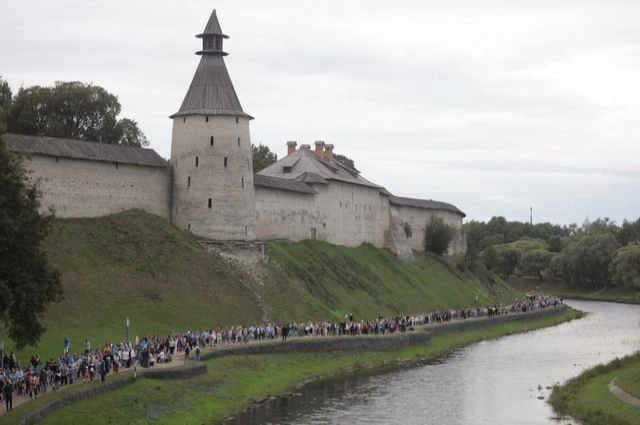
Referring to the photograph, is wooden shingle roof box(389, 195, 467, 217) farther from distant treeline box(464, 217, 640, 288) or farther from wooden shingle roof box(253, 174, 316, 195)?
wooden shingle roof box(253, 174, 316, 195)

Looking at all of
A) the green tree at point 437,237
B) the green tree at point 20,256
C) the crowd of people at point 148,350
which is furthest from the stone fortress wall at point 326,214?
the green tree at point 20,256

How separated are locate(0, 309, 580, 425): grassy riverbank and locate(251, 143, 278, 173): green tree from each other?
49094 millimetres

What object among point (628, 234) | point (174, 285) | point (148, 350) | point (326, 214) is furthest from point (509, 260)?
point (148, 350)

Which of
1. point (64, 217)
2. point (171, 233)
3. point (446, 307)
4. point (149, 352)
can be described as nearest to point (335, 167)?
point (446, 307)

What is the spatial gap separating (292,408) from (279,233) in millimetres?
33446

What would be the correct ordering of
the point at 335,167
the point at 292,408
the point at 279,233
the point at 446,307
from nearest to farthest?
the point at 292,408
the point at 279,233
the point at 446,307
the point at 335,167

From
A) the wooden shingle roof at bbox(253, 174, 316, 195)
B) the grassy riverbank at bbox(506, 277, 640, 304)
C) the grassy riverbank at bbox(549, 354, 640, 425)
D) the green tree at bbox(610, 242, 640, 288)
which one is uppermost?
the wooden shingle roof at bbox(253, 174, 316, 195)

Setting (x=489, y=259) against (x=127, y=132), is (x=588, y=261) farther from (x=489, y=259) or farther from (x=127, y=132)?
(x=127, y=132)

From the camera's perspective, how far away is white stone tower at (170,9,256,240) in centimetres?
6906

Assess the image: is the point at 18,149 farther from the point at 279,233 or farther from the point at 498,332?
the point at 498,332

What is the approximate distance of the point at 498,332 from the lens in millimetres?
81500

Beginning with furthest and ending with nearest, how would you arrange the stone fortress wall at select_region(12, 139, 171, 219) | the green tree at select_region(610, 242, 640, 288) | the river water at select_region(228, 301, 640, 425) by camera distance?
the green tree at select_region(610, 242, 640, 288), the stone fortress wall at select_region(12, 139, 171, 219), the river water at select_region(228, 301, 640, 425)

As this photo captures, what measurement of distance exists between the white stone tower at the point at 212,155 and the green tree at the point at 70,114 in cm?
1395

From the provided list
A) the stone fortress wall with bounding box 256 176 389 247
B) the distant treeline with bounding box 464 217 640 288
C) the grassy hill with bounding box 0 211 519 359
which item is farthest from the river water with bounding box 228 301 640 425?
the distant treeline with bounding box 464 217 640 288
